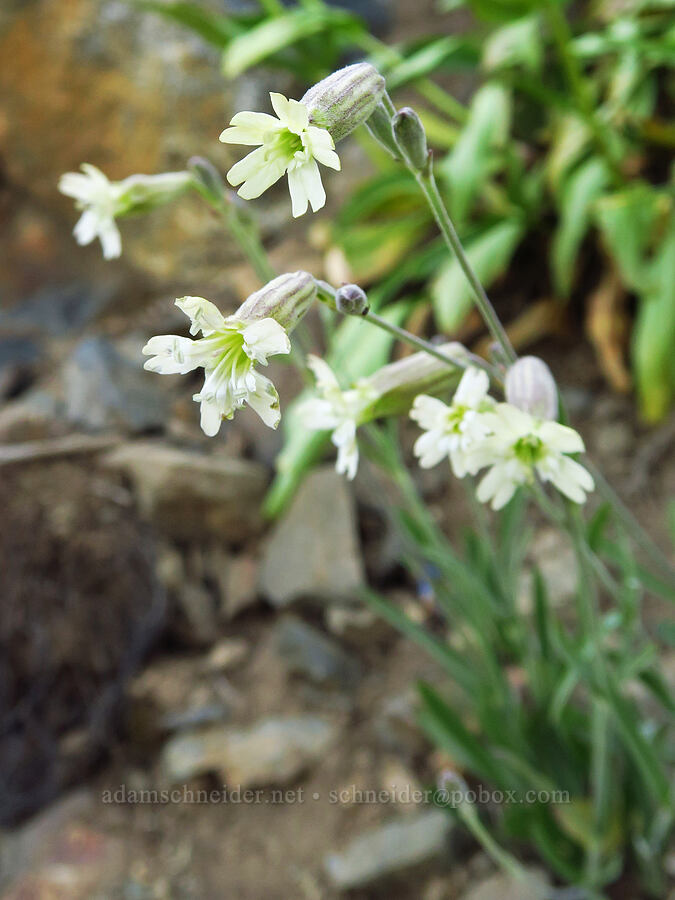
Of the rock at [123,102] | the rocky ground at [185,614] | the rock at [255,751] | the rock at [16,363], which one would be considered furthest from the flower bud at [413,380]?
the rock at [123,102]

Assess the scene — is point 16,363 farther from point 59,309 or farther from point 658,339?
point 658,339

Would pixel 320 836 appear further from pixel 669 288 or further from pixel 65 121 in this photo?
pixel 65 121

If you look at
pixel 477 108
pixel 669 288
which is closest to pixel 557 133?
pixel 477 108

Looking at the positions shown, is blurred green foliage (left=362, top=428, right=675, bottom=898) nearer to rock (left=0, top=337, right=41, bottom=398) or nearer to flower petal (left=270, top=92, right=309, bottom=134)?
flower petal (left=270, top=92, right=309, bottom=134)

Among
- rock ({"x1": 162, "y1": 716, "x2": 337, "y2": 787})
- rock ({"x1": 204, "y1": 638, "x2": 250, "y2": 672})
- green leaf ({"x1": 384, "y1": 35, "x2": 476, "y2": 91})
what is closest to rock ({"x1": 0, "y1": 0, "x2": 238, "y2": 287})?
green leaf ({"x1": 384, "y1": 35, "x2": 476, "y2": 91})

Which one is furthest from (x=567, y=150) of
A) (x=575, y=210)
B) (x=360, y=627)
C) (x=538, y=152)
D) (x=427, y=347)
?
(x=427, y=347)
